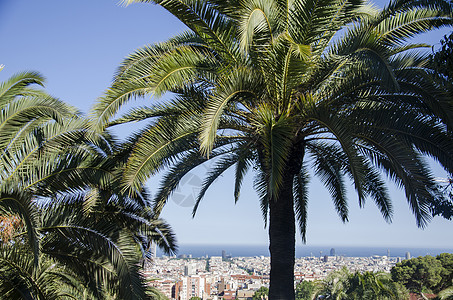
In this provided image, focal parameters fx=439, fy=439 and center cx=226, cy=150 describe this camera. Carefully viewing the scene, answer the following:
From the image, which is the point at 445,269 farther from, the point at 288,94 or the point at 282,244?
the point at 288,94

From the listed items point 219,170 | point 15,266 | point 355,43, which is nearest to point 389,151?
point 355,43

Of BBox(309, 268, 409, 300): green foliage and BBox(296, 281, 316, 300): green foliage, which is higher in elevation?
BBox(309, 268, 409, 300): green foliage

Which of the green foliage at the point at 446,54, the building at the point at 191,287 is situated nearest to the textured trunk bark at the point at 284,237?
the green foliage at the point at 446,54

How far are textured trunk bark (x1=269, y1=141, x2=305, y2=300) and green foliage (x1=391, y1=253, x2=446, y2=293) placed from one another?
2042 cm

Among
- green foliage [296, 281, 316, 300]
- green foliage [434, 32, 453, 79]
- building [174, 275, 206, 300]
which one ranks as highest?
green foliage [434, 32, 453, 79]

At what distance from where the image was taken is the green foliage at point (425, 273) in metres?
25.2

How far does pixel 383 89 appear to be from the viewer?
6988 mm

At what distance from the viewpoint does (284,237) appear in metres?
7.39

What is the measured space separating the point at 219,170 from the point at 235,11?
3.60 m

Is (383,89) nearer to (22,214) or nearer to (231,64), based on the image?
(231,64)

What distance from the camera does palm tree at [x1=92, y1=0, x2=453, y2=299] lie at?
6.24 meters

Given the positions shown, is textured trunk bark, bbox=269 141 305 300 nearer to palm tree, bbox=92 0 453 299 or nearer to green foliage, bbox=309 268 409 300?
palm tree, bbox=92 0 453 299

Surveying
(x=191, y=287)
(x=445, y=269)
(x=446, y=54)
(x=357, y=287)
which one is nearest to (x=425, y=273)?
(x=445, y=269)

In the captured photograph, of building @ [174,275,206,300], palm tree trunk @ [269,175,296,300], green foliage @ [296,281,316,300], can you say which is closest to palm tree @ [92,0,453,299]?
palm tree trunk @ [269,175,296,300]
